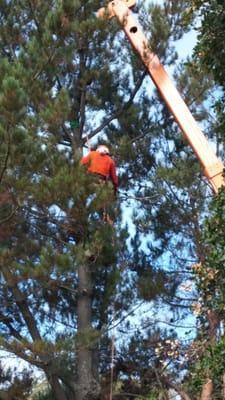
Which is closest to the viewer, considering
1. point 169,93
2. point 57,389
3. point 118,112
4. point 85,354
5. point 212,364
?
point 212,364

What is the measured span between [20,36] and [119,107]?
5.44 feet

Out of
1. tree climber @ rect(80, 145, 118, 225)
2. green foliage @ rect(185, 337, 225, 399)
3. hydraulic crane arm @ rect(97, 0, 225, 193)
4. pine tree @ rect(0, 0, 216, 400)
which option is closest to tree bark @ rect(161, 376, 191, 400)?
pine tree @ rect(0, 0, 216, 400)

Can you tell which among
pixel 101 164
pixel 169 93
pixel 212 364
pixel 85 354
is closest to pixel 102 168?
pixel 101 164

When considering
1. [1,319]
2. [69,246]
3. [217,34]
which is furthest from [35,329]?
[217,34]

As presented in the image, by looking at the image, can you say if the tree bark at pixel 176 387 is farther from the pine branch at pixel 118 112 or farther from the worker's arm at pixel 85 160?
the pine branch at pixel 118 112

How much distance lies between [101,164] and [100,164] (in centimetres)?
1

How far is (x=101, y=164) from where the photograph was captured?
23.3 feet

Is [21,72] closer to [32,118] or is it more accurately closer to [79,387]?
[32,118]

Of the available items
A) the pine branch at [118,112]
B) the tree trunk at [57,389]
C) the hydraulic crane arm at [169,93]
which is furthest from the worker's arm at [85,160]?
the tree trunk at [57,389]

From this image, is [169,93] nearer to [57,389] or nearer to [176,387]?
[176,387]

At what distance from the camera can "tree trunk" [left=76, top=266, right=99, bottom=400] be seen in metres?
7.63

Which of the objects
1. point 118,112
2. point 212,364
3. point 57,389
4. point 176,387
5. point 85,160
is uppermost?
point 118,112

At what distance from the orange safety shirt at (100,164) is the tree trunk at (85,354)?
1.11m

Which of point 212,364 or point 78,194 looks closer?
point 212,364
